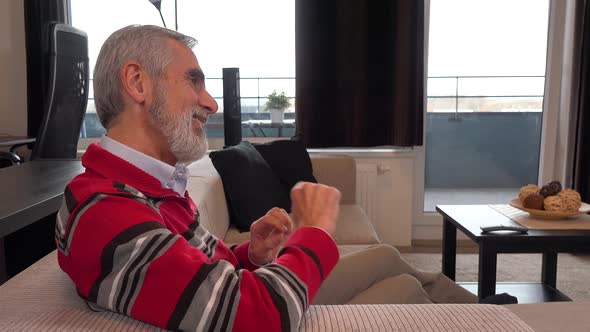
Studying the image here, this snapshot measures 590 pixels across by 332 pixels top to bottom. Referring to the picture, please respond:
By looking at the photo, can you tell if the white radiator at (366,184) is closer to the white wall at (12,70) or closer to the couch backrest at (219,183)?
the couch backrest at (219,183)

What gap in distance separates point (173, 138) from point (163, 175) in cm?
7

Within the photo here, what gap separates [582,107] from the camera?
3.39 meters

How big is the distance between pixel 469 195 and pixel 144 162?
3581 mm

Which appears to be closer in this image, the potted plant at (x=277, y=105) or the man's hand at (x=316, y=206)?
the man's hand at (x=316, y=206)

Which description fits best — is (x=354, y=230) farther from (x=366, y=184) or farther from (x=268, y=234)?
(x=268, y=234)

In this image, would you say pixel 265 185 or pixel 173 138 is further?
pixel 265 185

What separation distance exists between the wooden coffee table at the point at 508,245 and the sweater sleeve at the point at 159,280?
1.53m

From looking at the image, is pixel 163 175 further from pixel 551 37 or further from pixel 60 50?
pixel 551 37

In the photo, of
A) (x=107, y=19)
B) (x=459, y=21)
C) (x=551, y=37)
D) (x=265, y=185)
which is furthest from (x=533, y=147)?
(x=107, y=19)

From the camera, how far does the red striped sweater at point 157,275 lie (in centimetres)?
69

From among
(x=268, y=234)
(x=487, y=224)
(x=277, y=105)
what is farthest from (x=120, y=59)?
(x=277, y=105)

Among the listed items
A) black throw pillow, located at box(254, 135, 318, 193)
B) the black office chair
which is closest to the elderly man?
black throw pillow, located at box(254, 135, 318, 193)

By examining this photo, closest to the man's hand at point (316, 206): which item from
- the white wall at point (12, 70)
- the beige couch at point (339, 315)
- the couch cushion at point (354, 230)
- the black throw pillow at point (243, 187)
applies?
the beige couch at point (339, 315)

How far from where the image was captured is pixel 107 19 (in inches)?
148
